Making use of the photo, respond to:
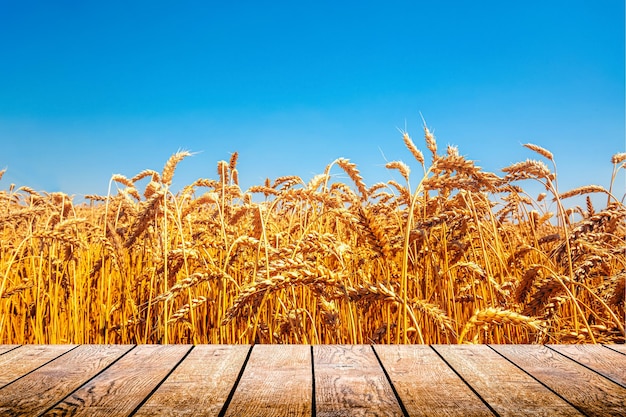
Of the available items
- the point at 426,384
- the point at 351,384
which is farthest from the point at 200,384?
the point at 426,384

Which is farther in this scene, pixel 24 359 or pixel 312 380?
pixel 24 359

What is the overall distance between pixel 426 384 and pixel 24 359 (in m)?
1.29

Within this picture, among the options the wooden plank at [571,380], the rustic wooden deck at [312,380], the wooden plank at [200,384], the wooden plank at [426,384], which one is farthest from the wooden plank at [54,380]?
the wooden plank at [571,380]

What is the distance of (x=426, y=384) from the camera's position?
1.56 metres

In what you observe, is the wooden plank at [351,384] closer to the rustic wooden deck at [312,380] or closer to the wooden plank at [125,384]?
the rustic wooden deck at [312,380]

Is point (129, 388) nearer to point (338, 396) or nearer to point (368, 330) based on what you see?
point (338, 396)

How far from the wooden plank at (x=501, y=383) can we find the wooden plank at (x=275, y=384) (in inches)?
18.0

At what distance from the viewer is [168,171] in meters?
3.05

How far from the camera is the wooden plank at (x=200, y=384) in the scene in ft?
4.48

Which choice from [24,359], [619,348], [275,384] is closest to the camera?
[275,384]

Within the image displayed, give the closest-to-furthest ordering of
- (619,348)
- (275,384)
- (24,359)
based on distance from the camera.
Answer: (275,384) → (24,359) → (619,348)

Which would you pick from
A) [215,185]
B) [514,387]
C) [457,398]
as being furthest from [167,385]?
[215,185]

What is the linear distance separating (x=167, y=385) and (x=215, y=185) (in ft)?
7.57

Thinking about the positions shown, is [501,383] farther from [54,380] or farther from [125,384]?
[54,380]
